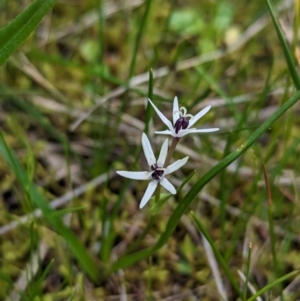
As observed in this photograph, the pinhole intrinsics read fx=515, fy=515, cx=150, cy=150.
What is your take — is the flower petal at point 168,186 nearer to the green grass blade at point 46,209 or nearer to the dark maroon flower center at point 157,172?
the dark maroon flower center at point 157,172

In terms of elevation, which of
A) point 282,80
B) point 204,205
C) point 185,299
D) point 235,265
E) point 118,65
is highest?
point 282,80

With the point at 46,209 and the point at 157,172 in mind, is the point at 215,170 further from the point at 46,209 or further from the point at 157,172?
A: the point at 46,209

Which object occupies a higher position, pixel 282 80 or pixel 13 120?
pixel 282 80

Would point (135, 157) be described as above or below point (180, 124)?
above

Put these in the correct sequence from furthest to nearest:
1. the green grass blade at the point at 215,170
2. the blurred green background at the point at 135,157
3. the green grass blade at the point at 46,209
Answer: the blurred green background at the point at 135,157, the green grass blade at the point at 46,209, the green grass blade at the point at 215,170

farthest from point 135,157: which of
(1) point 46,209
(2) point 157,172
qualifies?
(2) point 157,172

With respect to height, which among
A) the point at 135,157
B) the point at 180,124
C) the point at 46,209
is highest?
the point at 135,157

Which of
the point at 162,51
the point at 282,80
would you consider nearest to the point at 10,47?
the point at 162,51

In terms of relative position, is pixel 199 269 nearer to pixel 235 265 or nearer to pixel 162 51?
pixel 235 265

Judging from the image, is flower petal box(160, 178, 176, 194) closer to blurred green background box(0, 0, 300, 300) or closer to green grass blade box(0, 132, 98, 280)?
blurred green background box(0, 0, 300, 300)

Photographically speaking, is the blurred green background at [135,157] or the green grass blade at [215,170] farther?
the blurred green background at [135,157]

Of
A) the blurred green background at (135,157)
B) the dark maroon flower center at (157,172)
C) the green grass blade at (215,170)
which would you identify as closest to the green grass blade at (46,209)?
the blurred green background at (135,157)
